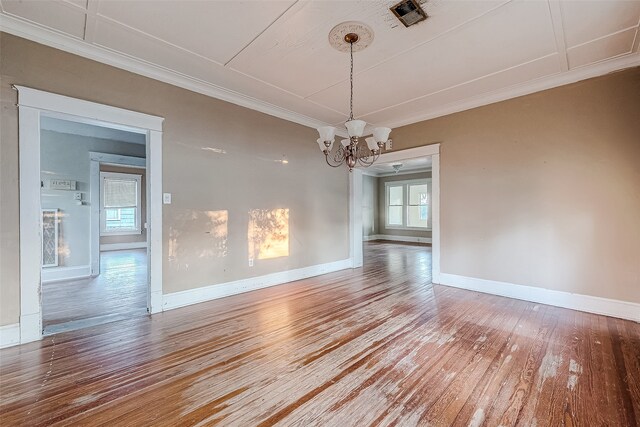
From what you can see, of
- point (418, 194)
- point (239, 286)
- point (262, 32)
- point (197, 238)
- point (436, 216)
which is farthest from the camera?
point (418, 194)

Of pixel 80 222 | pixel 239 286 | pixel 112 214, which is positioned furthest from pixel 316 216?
pixel 112 214

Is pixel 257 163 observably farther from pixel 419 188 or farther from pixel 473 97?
pixel 419 188

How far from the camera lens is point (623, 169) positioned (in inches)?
119

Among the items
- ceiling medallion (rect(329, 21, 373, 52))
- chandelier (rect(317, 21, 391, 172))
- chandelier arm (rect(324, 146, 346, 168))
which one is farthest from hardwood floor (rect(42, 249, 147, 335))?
ceiling medallion (rect(329, 21, 373, 52))

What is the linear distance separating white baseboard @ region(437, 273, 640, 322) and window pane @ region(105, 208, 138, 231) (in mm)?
8929

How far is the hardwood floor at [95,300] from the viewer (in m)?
2.98

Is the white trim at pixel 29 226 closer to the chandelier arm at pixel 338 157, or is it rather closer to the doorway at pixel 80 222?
the doorway at pixel 80 222

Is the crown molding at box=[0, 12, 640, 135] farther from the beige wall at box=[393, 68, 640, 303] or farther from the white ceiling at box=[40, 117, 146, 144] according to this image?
the white ceiling at box=[40, 117, 146, 144]

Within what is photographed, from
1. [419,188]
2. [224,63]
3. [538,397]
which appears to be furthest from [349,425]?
[419,188]

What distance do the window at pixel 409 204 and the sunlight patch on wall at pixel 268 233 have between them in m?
7.04

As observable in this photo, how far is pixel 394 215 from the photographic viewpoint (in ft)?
36.2

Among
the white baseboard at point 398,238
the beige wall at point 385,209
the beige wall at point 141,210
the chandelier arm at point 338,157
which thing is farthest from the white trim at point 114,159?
the beige wall at point 385,209

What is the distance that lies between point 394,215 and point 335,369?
9.51 m

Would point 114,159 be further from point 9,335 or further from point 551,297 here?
point 551,297
